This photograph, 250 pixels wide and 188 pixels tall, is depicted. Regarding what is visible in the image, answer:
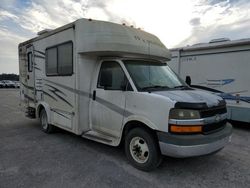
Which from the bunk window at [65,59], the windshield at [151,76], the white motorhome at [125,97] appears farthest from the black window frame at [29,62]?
the windshield at [151,76]

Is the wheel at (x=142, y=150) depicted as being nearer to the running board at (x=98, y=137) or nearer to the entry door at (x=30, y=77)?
the running board at (x=98, y=137)

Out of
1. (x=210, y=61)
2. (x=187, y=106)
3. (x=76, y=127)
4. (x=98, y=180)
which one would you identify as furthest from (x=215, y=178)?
(x=210, y=61)

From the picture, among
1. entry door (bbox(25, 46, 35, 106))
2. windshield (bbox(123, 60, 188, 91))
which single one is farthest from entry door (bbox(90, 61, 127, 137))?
entry door (bbox(25, 46, 35, 106))

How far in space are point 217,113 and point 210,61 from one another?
14.5 feet

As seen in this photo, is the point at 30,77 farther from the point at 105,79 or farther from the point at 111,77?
the point at 111,77

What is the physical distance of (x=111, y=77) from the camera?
4645 mm

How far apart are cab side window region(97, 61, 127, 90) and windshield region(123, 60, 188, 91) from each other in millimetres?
211

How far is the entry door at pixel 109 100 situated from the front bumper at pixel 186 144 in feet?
3.70

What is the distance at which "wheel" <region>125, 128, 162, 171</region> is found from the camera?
3.79 meters

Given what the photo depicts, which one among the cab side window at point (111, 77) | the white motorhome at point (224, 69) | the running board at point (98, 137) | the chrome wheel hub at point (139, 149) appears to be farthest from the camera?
the white motorhome at point (224, 69)

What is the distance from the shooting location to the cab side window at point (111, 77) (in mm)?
4414

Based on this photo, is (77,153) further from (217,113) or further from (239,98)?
(239,98)

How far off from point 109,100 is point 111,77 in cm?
50

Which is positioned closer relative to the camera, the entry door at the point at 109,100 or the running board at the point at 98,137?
the entry door at the point at 109,100
